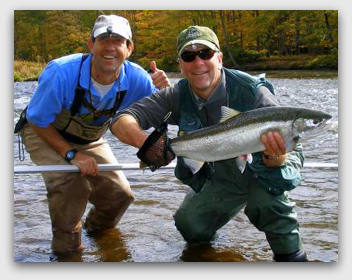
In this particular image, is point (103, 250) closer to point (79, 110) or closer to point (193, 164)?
point (79, 110)

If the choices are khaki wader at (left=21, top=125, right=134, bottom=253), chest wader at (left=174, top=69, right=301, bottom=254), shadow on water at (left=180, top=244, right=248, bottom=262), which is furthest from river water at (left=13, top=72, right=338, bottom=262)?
chest wader at (left=174, top=69, right=301, bottom=254)

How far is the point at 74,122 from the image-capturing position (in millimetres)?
3941

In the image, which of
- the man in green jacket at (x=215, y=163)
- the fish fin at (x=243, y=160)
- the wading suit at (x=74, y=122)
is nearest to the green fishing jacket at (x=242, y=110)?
the man in green jacket at (x=215, y=163)

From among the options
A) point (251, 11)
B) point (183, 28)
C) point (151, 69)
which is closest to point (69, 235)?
point (151, 69)

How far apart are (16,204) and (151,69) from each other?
5.24 ft

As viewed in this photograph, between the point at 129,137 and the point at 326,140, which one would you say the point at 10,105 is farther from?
the point at 326,140

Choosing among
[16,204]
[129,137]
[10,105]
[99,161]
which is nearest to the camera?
[129,137]

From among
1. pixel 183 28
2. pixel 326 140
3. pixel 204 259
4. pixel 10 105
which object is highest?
pixel 183 28

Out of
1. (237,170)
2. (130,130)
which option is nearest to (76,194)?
(130,130)

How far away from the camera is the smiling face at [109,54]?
370 cm

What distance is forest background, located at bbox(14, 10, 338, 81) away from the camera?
3.77 metres

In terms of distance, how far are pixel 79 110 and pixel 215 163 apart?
942 mm

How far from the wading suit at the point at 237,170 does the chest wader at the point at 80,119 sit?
45 centimetres

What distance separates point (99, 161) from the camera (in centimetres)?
423
